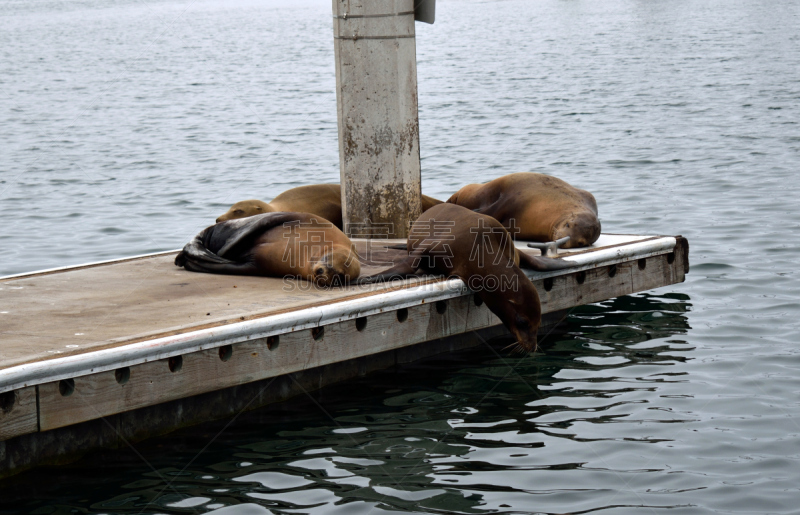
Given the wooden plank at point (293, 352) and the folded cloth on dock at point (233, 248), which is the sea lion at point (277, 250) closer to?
the folded cloth on dock at point (233, 248)

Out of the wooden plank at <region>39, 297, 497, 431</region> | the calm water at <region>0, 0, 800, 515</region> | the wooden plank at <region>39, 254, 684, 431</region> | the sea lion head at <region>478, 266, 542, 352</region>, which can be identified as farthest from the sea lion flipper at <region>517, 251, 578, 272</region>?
the calm water at <region>0, 0, 800, 515</region>

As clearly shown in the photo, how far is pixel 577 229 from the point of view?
809cm

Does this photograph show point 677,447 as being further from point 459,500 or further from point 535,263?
point 535,263

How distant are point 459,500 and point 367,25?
4.56 m

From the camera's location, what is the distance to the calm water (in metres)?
5.26

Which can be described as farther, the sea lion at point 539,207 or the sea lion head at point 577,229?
the sea lion at point 539,207

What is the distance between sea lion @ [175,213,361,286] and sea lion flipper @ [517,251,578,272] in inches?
48.5

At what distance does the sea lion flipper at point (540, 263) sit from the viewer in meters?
7.21

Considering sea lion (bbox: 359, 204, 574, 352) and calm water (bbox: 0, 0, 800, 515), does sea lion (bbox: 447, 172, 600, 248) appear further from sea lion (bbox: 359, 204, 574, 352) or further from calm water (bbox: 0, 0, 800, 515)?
sea lion (bbox: 359, 204, 574, 352)

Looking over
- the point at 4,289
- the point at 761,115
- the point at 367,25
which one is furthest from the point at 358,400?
the point at 761,115

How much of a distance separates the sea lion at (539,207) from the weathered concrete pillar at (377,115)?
29.2 inches

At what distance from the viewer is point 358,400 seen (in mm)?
6477

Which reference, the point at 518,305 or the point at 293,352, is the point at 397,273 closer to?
the point at 518,305

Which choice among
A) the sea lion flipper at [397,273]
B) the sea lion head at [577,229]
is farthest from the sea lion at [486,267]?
the sea lion head at [577,229]
